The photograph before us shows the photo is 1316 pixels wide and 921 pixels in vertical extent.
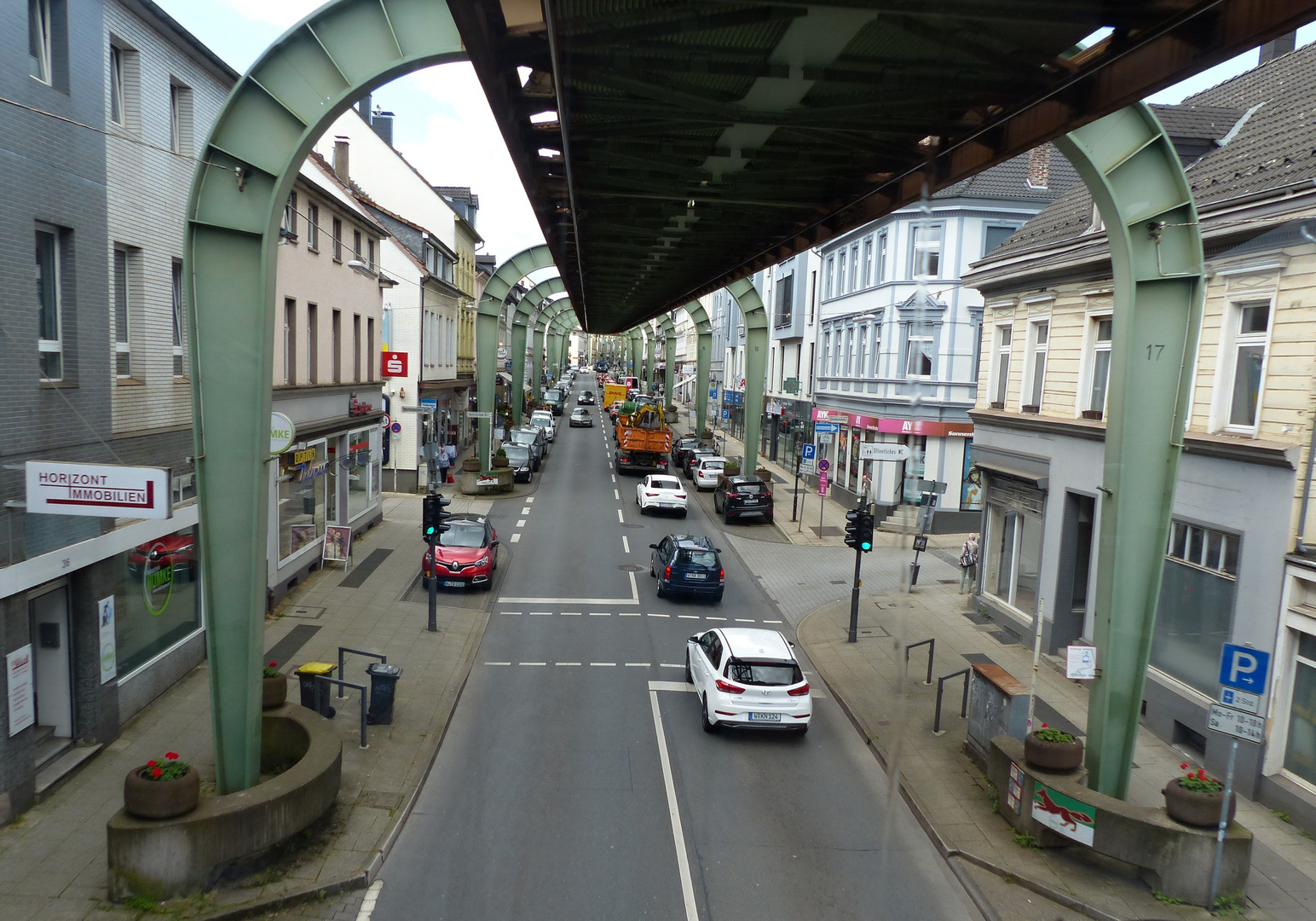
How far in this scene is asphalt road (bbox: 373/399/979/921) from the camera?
866 cm

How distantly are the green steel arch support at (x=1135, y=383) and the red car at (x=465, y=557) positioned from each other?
14.0 metres

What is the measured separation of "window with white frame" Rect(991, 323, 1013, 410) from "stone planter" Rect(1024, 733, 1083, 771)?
37.3 feet

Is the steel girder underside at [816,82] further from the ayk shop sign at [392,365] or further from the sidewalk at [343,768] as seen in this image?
the ayk shop sign at [392,365]

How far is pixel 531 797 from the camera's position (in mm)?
10766

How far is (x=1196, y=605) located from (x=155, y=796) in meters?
13.5

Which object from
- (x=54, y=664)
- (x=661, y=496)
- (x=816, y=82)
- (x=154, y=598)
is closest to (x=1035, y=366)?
(x=816, y=82)

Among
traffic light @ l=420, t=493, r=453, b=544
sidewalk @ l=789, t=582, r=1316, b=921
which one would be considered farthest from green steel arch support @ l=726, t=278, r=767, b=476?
traffic light @ l=420, t=493, r=453, b=544

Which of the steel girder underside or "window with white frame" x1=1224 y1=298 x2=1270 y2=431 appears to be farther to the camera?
"window with white frame" x1=1224 y1=298 x2=1270 y2=431

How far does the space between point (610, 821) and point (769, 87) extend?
7790 mm

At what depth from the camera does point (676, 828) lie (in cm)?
1013

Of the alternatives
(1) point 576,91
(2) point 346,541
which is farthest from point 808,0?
(2) point 346,541

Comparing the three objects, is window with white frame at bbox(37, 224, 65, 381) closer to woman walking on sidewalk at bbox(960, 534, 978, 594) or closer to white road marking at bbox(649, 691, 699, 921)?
white road marking at bbox(649, 691, 699, 921)

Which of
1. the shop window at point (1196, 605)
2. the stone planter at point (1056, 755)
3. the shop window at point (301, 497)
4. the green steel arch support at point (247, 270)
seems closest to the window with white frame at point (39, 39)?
the green steel arch support at point (247, 270)

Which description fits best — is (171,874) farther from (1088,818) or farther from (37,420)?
(1088,818)
